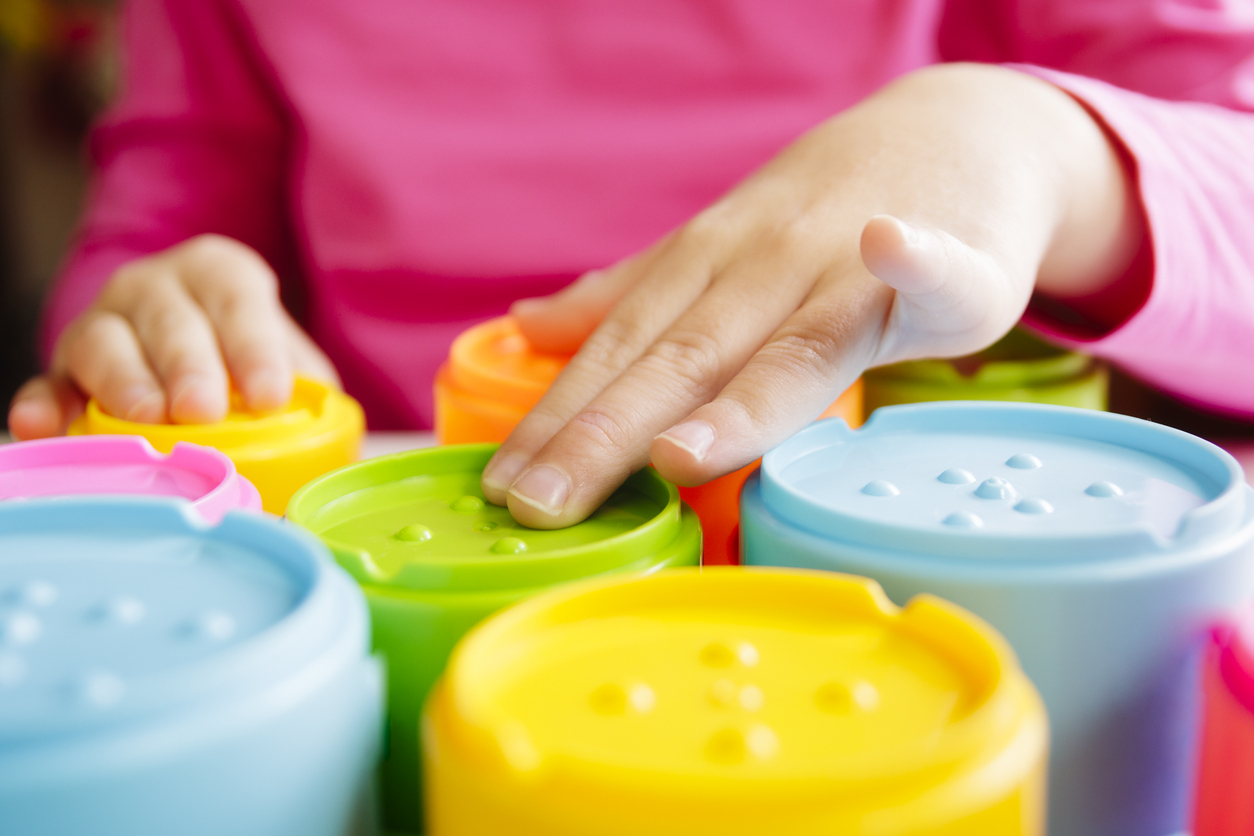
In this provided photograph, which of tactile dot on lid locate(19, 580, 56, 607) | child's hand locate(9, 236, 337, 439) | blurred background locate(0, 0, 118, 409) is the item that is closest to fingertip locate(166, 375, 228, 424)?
child's hand locate(9, 236, 337, 439)

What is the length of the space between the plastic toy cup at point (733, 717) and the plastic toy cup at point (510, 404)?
123mm

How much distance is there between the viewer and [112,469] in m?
0.40

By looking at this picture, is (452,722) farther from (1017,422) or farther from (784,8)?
(784,8)

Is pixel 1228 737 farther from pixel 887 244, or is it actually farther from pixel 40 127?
pixel 40 127

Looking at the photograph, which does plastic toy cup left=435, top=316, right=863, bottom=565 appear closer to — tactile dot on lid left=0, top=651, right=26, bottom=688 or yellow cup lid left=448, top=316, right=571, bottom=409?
yellow cup lid left=448, top=316, right=571, bottom=409

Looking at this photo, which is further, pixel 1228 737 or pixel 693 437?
pixel 693 437

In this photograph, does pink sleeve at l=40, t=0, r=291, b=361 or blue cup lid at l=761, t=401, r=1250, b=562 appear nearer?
blue cup lid at l=761, t=401, r=1250, b=562

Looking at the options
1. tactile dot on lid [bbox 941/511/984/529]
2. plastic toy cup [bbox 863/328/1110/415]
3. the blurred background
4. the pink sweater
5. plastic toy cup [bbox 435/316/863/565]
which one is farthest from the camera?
the blurred background

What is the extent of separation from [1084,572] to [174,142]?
0.82 metres

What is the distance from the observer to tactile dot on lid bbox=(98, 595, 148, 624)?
0.81 ft

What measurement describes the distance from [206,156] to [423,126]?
0.21m

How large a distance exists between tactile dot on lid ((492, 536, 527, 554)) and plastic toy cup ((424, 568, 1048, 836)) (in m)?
0.06

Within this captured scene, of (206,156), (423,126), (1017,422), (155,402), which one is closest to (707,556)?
(1017,422)

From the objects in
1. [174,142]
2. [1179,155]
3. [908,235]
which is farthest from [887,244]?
[174,142]
